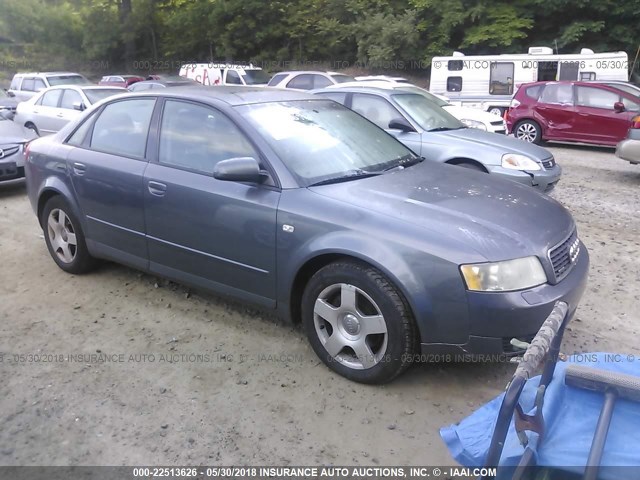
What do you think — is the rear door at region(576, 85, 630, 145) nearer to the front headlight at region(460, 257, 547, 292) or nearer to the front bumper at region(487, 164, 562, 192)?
the front bumper at region(487, 164, 562, 192)

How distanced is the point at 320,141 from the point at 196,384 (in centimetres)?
175

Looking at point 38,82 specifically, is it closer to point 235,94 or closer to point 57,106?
point 57,106

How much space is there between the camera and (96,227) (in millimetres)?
4477

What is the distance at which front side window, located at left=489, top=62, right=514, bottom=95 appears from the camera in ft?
54.1

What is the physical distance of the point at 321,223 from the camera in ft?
10.7

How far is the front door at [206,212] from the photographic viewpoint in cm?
352

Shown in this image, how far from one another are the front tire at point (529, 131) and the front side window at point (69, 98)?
962cm

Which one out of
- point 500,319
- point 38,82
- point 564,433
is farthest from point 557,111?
point 38,82

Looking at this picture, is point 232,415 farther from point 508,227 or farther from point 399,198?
point 508,227

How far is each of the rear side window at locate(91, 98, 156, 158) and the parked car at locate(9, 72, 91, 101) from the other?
1325 cm

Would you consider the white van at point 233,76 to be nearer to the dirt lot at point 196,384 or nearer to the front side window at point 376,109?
the front side window at point 376,109

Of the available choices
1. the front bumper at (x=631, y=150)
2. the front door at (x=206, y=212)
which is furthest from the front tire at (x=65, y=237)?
the front bumper at (x=631, y=150)

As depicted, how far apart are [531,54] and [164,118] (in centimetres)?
1555

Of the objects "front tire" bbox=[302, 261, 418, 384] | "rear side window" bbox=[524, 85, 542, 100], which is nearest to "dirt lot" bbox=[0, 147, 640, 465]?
"front tire" bbox=[302, 261, 418, 384]
